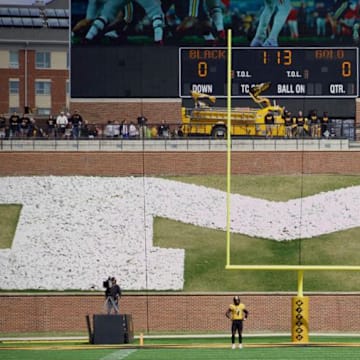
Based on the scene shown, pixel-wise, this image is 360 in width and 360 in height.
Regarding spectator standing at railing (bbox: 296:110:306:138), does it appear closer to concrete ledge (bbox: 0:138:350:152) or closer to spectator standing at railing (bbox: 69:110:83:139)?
concrete ledge (bbox: 0:138:350:152)

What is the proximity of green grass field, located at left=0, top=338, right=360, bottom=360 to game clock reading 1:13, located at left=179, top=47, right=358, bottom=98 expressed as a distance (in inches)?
633

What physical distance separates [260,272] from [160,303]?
2873 mm

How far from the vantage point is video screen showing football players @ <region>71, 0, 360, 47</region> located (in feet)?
138

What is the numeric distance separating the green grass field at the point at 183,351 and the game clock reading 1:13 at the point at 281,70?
16.1m

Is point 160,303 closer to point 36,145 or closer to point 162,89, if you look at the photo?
point 36,145

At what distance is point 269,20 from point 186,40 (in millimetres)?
2373

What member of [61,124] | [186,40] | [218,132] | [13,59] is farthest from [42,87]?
[218,132]

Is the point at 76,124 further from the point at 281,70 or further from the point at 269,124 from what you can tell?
the point at 281,70

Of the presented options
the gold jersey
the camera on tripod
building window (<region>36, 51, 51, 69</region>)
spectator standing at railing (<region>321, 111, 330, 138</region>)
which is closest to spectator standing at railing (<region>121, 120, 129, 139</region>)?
spectator standing at railing (<region>321, 111, 330, 138</region>)

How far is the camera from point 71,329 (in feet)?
100

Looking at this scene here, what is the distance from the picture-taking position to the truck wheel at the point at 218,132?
40312mm

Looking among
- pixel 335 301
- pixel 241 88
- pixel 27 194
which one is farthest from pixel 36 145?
pixel 335 301

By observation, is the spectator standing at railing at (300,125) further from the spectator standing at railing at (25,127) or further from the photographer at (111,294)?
the photographer at (111,294)

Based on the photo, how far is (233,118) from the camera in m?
41.5
